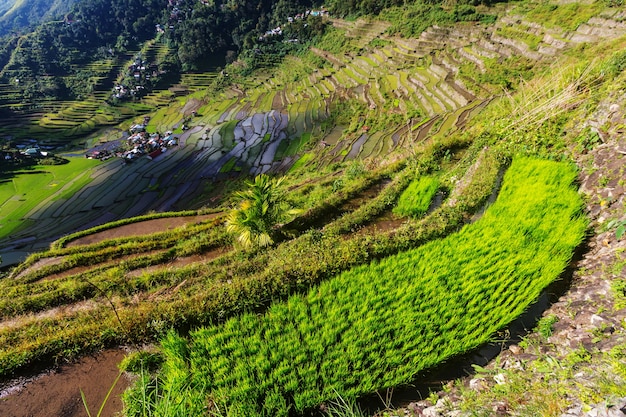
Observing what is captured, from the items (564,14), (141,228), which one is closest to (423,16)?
(564,14)

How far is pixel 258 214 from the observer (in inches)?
282

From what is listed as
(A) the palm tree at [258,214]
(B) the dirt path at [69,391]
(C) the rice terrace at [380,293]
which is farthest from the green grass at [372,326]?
(A) the palm tree at [258,214]

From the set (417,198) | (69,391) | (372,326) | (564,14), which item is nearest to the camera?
(69,391)

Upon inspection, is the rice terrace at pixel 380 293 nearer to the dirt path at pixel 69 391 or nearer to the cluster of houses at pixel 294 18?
the dirt path at pixel 69 391

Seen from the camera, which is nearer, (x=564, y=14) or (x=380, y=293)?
(x=380, y=293)

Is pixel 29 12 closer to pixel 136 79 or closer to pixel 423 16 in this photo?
pixel 136 79

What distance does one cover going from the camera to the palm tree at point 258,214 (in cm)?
714

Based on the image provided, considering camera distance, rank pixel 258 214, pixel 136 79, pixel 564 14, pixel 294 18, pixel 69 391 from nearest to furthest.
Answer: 1. pixel 69 391
2. pixel 258 214
3. pixel 564 14
4. pixel 136 79
5. pixel 294 18

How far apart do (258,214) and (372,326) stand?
13.4 ft

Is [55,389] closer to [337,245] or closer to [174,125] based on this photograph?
[337,245]

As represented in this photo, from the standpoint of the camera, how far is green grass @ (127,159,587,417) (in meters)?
3.51

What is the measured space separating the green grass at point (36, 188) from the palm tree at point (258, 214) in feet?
113

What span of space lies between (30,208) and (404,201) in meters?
41.8

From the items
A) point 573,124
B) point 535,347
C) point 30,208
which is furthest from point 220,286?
point 30,208
